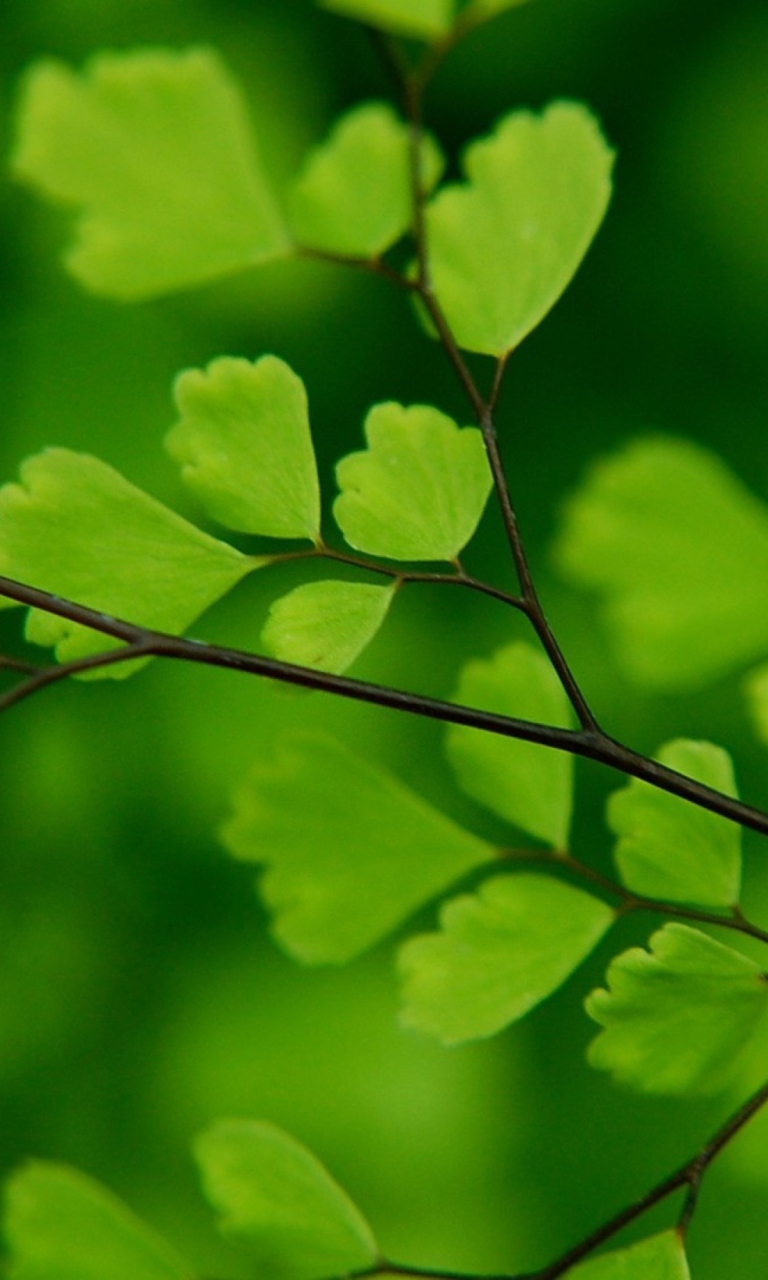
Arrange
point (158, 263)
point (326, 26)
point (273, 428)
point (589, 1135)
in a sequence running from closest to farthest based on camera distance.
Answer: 1. point (273, 428)
2. point (158, 263)
3. point (589, 1135)
4. point (326, 26)

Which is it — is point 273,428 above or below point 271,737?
above

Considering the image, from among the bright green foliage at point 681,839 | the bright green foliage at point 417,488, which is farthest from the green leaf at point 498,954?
the bright green foliage at point 417,488

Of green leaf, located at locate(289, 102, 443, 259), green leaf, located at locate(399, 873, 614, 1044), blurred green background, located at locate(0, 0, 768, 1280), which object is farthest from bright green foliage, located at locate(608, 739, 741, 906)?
blurred green background, located at locate(0, 0, 768, 1280)

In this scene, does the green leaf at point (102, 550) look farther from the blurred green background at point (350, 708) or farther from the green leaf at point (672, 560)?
the blurred green background at point (350, 708)

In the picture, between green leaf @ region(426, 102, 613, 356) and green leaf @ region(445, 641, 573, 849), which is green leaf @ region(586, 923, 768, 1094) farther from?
green leaf @ region(426, 102, 613, 356)

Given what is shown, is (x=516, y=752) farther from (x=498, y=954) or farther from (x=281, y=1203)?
(x=281, y=1203)

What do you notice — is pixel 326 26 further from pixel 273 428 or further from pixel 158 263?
pixel 273 428

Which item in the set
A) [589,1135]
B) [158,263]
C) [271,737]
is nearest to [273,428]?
[158,263]
